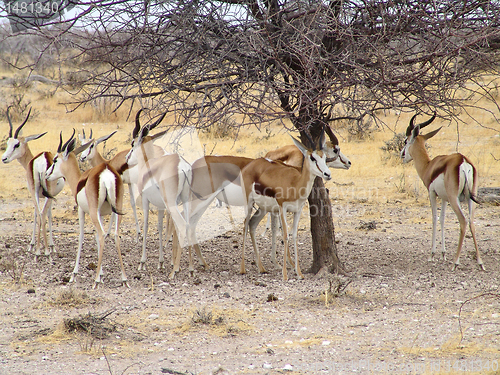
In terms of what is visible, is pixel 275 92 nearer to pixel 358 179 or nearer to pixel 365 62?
pixel 365 62

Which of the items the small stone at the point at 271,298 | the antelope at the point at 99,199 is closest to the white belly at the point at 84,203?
the antelope at the point at 99,199

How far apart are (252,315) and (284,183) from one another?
2.03 metres

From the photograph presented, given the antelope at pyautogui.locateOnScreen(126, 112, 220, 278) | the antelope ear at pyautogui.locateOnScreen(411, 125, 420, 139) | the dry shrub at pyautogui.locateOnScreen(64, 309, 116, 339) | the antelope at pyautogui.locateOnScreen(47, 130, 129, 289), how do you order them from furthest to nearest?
1. the antelope ear at pyautogui.locateOnScreen(411, 125, 420, 139)
2. the antelope at pyautogui.locateOnScreen(126, 112, 220, 278)
3. the antelope at pyautogui.locateOnScreen(47, 130, 129, 289)
4. the dry shrub at pyautogui.locateOnScreen(64, 309, 116, 339)

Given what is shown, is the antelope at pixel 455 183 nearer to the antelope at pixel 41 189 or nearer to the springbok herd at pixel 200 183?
the springbok herd at pixel 200 183

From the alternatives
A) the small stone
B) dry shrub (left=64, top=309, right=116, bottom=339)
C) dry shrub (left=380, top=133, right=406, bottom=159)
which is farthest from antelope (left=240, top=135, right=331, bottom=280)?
dry shrub (left=380, top=133, right=406, bottom=159)

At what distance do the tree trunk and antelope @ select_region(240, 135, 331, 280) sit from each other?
0.28 metres

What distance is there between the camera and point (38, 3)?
5.92m

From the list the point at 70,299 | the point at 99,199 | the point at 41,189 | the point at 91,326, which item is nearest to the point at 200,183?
the point at 99,199

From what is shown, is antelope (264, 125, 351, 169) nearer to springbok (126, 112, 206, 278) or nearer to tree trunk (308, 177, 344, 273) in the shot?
tree trunk (308, 177, 344, 273)

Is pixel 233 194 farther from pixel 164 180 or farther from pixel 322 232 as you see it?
pixel 322 232

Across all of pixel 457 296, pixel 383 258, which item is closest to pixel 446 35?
pixel 457 296

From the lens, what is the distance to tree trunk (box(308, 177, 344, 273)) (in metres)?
6.93

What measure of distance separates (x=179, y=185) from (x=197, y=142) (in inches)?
386

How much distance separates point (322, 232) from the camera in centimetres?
696
